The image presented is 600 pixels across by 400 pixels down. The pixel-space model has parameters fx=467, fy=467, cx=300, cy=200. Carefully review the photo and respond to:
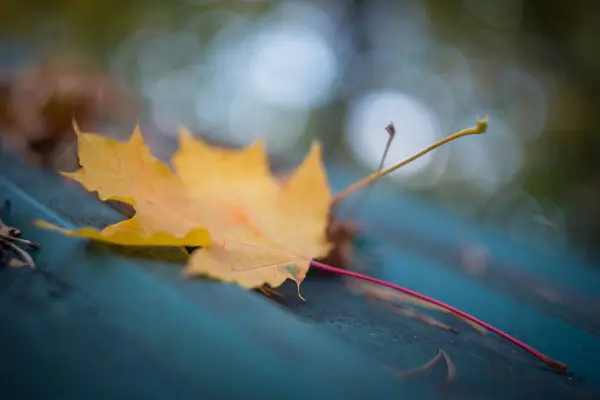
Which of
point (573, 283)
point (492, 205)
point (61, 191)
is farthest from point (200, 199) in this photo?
point (492, 205)

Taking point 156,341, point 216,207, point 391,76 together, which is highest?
point 391,76

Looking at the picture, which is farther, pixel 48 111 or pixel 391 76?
pixel 391 76

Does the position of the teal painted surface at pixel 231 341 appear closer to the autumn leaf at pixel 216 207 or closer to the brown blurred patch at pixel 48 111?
the autumn leaf at pixel 216 207

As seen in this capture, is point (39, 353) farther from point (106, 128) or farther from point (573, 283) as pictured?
point (573, 283)

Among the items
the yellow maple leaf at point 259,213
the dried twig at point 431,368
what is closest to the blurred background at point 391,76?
the yellow maple leaf at point 259,213

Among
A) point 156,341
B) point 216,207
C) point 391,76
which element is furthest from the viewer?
point 391,76

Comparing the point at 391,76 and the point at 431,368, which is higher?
the point at 391,76

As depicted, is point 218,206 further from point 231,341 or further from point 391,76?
point 391,76

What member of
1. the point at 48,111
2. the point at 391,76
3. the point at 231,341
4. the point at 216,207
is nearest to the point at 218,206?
the point at 216,207

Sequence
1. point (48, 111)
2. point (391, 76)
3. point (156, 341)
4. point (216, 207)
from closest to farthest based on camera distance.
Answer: point (156, 341), point (216, 207), point (48, 111), point (391, 76)

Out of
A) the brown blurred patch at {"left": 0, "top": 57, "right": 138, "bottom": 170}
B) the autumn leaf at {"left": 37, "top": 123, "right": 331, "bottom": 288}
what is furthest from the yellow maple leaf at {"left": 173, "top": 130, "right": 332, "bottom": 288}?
the brown blurred patch at {"left": 0, "top": 57, "right": 138, "bottom": 170}
